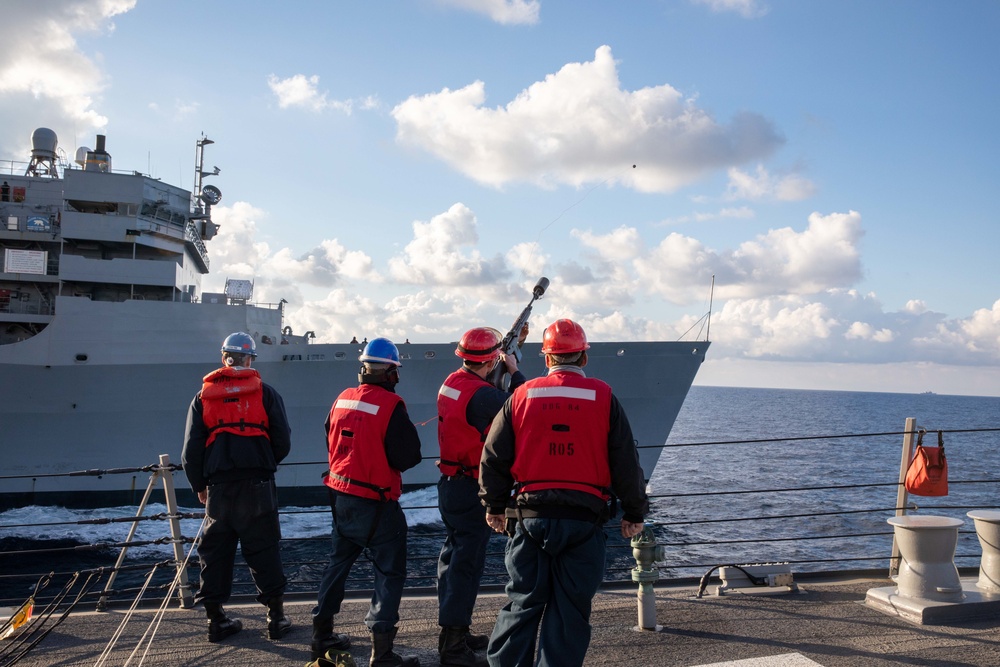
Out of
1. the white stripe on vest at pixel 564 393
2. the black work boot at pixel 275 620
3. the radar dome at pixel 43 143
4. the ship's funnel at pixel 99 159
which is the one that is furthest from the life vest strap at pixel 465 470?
the radar dome at pixel 43 143

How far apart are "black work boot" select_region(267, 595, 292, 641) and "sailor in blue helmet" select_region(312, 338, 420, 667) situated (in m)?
0.45

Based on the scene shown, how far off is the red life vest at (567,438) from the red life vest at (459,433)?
2.59 ft

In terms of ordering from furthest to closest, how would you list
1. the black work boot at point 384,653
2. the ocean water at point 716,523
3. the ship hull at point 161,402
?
the ship hull at point 161,402, the ocean water at point 716,523, the black work boot at point 384,653

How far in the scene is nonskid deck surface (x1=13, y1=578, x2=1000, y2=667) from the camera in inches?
141

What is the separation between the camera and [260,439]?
415cm

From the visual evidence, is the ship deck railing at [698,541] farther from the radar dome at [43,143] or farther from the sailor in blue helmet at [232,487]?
the radar dome at [43,143]

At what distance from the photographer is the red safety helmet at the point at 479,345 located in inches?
153

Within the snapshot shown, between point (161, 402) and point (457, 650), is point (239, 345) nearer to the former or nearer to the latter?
point (457, 650)

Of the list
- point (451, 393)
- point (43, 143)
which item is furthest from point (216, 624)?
point (43, 143)

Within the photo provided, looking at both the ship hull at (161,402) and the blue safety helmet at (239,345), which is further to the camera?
the ship hull at (161,402)

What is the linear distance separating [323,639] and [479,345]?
1.76m

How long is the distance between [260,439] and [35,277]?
647 inches

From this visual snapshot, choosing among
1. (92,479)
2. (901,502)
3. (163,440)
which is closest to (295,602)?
(901,502)

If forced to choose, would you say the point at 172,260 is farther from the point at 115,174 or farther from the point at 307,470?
the point at 307,470
